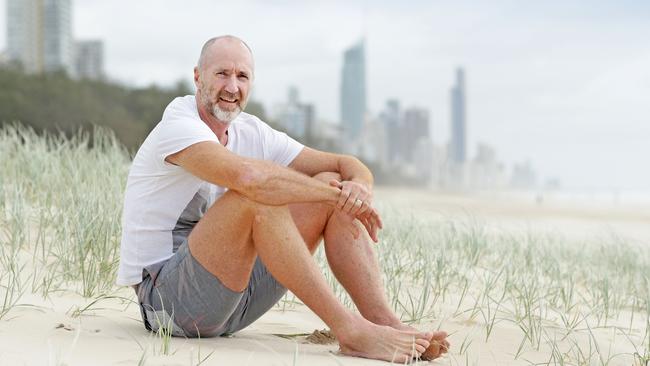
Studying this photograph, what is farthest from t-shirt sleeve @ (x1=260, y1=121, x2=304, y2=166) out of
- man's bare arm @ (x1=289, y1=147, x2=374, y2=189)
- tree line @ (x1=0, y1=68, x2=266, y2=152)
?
tree line @ (x1=0, y1=68, x2=266, y2=152)

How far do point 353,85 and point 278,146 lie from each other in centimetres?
12363

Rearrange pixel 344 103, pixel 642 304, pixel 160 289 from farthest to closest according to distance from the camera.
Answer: pixel 344 103
pixel 642 304
pixel 160 289

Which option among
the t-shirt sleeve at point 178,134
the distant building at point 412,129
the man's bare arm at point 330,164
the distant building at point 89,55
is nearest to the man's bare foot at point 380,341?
the man's bare arm at point 330,164

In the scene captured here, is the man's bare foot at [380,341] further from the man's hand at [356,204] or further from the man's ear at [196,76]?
the man's ear at [196,76]

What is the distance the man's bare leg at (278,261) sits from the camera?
7.06ft

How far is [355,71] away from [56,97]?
104 m

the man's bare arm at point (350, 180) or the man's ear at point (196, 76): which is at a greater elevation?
the man's ear at point (196, 76)

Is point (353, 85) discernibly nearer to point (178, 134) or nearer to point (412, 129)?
point (412, 129)

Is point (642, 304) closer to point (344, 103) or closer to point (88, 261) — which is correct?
point (88, 261)

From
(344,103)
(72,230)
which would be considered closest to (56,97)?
(72,230)

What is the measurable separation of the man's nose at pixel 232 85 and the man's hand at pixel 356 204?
1.44 ft

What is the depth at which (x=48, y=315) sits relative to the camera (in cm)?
242

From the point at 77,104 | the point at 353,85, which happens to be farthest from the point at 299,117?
the point at 353,85

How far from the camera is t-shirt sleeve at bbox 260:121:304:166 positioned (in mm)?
2691
